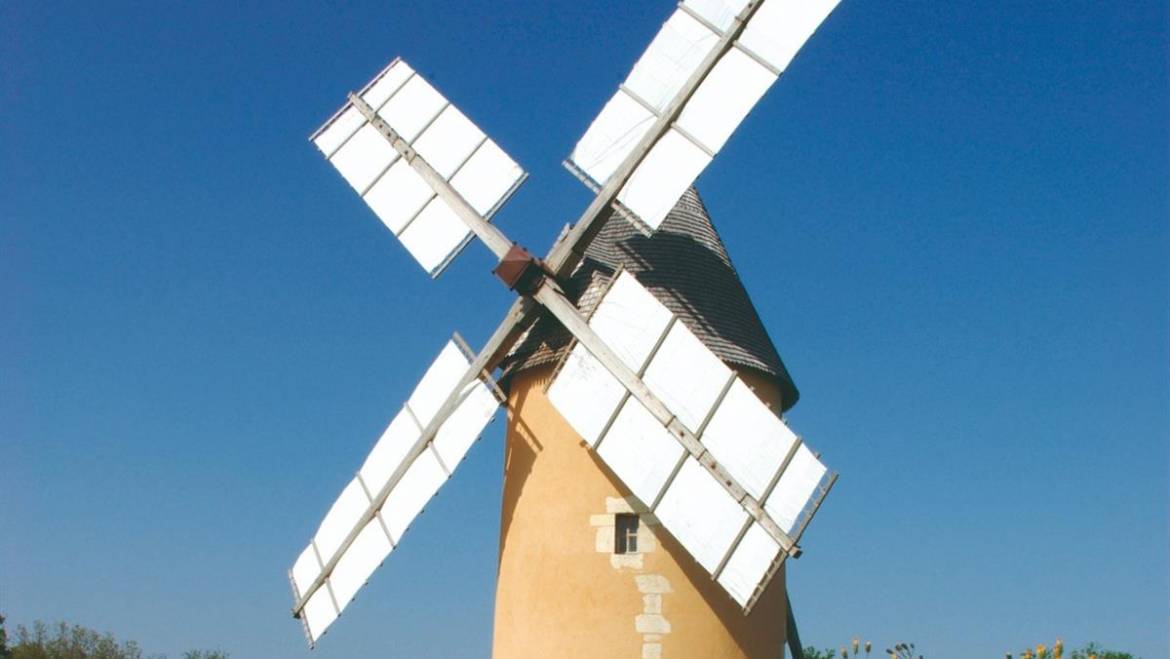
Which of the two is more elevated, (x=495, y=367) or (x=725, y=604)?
(x=495, y=367)

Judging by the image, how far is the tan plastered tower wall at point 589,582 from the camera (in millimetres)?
9609

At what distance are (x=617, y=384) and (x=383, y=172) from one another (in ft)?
13.4

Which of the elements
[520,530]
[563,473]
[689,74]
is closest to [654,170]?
[689,74]

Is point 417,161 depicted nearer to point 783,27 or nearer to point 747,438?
point 783,27

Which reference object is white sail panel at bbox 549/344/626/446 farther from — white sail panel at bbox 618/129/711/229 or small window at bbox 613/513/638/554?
white sail panel at bbox 618/129/711/229

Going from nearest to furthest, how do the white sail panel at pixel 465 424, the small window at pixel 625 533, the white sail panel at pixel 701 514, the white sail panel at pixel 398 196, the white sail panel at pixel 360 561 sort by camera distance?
1. the white sail panel at pixel 701 514
2. the small window at pixel 625 533
3. the white sail panel at pixel 465 424
4. the white sail panel at pixel 360 561
5. the white sail panel at pixel 398 196

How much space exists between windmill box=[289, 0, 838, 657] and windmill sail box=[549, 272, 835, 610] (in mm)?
12

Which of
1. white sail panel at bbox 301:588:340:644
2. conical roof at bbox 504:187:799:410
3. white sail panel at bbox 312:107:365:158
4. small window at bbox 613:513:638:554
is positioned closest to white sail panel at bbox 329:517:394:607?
white sail panel at bbox 301:588:340:644

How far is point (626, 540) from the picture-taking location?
991cm

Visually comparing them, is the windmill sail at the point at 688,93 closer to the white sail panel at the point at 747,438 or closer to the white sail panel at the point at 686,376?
the white sail panel at the point at 686,376

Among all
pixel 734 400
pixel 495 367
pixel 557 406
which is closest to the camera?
pixel 734 400

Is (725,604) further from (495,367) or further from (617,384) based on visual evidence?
(495,367)

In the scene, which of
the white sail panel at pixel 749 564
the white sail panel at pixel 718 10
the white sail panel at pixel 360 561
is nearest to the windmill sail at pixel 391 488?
the white sail panel at pixel 360 561

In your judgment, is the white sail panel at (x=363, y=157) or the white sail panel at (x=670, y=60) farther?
the white sail panel at (x=363, y=157)
